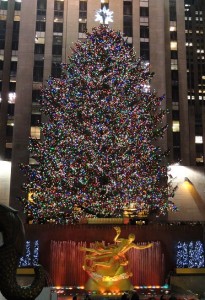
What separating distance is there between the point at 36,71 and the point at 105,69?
9387 millimetres

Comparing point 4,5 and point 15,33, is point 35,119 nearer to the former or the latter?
point 15,33

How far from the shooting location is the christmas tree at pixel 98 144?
84.4ft

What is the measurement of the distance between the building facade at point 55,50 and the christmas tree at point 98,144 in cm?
641

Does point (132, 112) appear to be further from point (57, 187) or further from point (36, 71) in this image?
point (36, 71)

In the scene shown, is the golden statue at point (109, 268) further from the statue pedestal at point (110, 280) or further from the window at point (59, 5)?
the window at point (59, 5)

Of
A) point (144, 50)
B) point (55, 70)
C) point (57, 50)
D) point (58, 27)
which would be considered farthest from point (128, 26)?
point (55, 70)

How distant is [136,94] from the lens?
2741 cm

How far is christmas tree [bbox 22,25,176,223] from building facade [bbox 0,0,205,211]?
6407 millimetres

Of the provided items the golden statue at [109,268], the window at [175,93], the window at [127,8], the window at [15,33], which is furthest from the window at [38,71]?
the golden statue at [109,268]

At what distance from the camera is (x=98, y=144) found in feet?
85.6

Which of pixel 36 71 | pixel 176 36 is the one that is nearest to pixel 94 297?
pixel 36 71

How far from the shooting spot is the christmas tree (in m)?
25.7

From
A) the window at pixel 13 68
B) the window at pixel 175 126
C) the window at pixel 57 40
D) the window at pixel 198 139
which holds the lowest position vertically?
the window at pixel 175 126

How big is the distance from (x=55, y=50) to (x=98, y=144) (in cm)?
1287
